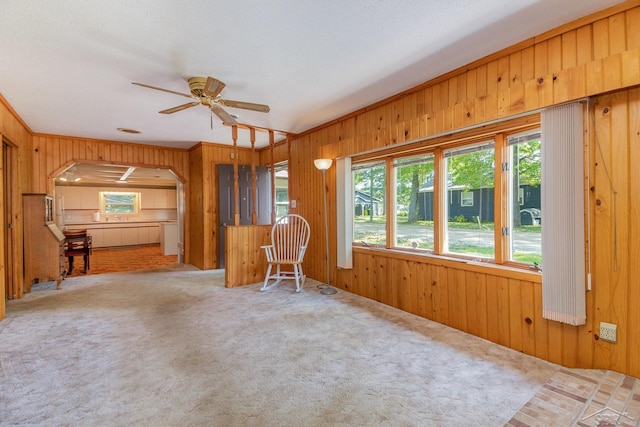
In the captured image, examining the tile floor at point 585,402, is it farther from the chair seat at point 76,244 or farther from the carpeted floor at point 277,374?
the chair seat at point 76,244

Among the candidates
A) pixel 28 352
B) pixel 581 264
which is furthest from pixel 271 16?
pixel 28 352

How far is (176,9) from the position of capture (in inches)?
69.1

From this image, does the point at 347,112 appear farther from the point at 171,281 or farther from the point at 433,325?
the point at 171,281

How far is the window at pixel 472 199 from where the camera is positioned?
103 inches

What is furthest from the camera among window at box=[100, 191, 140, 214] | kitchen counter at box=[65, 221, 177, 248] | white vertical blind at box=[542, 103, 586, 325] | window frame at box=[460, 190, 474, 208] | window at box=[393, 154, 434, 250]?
window at box=[100, 191, 140, 214]

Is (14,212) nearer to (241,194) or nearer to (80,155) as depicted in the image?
(80,155)

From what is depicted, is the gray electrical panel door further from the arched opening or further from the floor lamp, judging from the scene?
the arched opening

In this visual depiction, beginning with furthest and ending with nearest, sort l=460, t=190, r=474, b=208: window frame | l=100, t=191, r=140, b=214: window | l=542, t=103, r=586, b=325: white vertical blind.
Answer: l=100, t=191, r=140, b=214: window
l=460, t=190, r=474, b=208: window frame
l=542, t=103, r=586, b=325: white vertical blind

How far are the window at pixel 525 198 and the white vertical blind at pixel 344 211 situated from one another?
180 cm

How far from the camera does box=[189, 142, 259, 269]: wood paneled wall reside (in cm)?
543

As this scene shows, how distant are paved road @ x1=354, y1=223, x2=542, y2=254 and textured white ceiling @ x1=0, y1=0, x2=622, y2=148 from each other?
149 cm

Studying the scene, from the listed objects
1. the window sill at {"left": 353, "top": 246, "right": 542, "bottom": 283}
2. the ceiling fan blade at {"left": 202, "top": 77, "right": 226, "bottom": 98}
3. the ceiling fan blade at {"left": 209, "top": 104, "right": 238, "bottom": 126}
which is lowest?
the window sill at {"left": 353, "top": 246, "right": 542, "bottom": 283}

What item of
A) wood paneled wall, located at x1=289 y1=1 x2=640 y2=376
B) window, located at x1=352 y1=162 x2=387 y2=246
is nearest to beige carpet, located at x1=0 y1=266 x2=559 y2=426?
wood paneled wall, located at x1=289 y1=1 x2=640 y2=376

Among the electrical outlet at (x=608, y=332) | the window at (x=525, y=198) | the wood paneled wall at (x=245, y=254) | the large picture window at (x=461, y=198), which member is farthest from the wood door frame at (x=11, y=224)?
the electrical outlet at (x=608, y=332)
